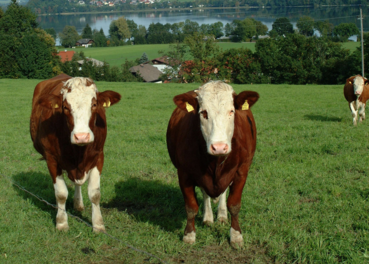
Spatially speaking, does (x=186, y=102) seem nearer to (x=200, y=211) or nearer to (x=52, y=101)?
(x=52, y=101)

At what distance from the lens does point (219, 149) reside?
148 inches

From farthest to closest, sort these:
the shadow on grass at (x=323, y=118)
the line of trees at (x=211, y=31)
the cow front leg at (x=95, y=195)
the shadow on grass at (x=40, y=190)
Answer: the line of trees at (x=211, y=31)
the shadow on grass at (x=323, y=118)
the shadow on grass at (x=40, y=190)
the cow front leg at (x=95, y=195)

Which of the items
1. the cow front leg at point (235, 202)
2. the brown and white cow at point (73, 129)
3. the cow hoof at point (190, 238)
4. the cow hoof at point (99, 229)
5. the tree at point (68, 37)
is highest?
the brown and white cow at point (73, 129)

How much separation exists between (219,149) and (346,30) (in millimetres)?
94405

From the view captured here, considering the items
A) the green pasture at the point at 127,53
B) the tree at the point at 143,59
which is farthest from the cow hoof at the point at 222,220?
the tree at the point at 143,59

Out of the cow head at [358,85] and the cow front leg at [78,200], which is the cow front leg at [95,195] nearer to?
the cow front leg at [78,200]

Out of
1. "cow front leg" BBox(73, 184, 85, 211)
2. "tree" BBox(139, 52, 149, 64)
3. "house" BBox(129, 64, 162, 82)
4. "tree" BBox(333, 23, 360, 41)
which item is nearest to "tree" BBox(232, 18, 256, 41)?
"tree" BBox(333, 23, 360, 41)

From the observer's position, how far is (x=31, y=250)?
4547 millimetres

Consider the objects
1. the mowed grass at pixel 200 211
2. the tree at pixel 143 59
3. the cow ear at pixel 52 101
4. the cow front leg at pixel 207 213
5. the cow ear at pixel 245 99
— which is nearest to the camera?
the cow ear at pixel 245 99

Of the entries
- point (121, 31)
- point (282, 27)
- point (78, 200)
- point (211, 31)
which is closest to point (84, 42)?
point (121, 31)

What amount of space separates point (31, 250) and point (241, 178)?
2.72 metres

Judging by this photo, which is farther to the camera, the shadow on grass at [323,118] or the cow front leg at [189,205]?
the shadow on grass at [323,118]

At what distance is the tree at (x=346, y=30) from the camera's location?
86.7 meters

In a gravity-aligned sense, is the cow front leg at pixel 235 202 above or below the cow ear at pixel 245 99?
below
